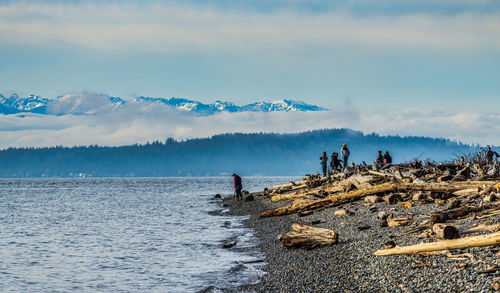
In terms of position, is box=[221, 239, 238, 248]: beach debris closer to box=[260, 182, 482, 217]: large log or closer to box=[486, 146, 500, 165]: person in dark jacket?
box=[260, 182, 482, 217]: large log

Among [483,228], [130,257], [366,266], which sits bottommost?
[130,257]

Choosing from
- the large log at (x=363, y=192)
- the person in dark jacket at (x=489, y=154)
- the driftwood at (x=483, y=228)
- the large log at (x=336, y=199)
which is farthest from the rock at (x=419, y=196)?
the person in dark jacket at (x=489, y=154)

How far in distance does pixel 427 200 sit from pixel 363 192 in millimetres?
5048

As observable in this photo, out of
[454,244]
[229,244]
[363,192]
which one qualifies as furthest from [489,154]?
[454,244]

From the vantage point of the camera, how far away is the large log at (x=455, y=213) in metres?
14.5

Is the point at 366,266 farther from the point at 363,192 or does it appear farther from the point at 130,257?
the point at 363,192

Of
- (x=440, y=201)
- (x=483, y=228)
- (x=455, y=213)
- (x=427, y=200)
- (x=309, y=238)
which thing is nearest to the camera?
(x=483, y=228)

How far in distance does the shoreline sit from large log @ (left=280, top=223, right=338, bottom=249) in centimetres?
26

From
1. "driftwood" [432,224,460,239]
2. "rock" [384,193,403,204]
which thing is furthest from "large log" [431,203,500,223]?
"rock" [384,193,403,204]

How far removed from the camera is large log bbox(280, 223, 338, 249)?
16.8 meters

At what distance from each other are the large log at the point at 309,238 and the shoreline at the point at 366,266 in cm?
26

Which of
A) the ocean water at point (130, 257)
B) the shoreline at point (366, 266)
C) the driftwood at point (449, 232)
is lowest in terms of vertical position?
the ocean water at point (130, 257)

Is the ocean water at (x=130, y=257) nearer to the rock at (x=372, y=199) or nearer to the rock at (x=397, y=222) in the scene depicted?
the rock at (x=397, y=222)

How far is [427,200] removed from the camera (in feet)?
67.3
